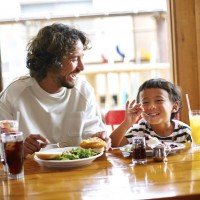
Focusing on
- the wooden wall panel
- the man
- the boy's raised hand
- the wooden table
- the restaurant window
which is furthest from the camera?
the restaurant window

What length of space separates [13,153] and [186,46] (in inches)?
74.4

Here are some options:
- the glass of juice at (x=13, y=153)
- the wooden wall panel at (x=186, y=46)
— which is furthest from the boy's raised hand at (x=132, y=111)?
the wooden wall panel at (x=186, y=46)

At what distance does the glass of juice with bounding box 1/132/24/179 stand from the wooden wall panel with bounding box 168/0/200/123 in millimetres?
1769

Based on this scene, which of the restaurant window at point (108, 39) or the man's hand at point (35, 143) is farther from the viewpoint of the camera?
the restaurant window at point (108, 39)

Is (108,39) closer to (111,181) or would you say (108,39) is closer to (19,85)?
(19,85)

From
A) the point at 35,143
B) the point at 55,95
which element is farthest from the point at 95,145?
the point at 55,95

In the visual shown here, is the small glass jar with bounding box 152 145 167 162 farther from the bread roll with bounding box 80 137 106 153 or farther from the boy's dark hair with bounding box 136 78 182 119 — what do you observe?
the boy's dark hair with bounding box 136 78 182 119

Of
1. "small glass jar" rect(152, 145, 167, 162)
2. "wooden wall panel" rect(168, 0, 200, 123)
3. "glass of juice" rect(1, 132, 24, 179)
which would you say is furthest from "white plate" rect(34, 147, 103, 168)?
"wooden wall panel" rect(168, 0, 200, 123)

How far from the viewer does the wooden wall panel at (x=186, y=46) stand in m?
2.94

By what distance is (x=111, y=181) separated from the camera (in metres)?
1.42

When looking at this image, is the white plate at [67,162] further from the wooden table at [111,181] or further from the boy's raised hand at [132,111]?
the boy's raised hand at [132,111]

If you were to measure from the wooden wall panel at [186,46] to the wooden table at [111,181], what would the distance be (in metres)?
1.33

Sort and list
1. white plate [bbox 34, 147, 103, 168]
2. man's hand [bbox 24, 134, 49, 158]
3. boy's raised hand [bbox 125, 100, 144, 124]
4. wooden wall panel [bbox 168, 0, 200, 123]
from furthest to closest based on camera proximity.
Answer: wooden wall panel [bbox 168, 0, 200, 123] < boy's raised hand [bbox 125, 100, 144, 124] < man's hand [bbox 24, 134, 49, 158] < white plate [bbox 34, 147, 103, 168]

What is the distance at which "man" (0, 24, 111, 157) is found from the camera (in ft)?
7.44
